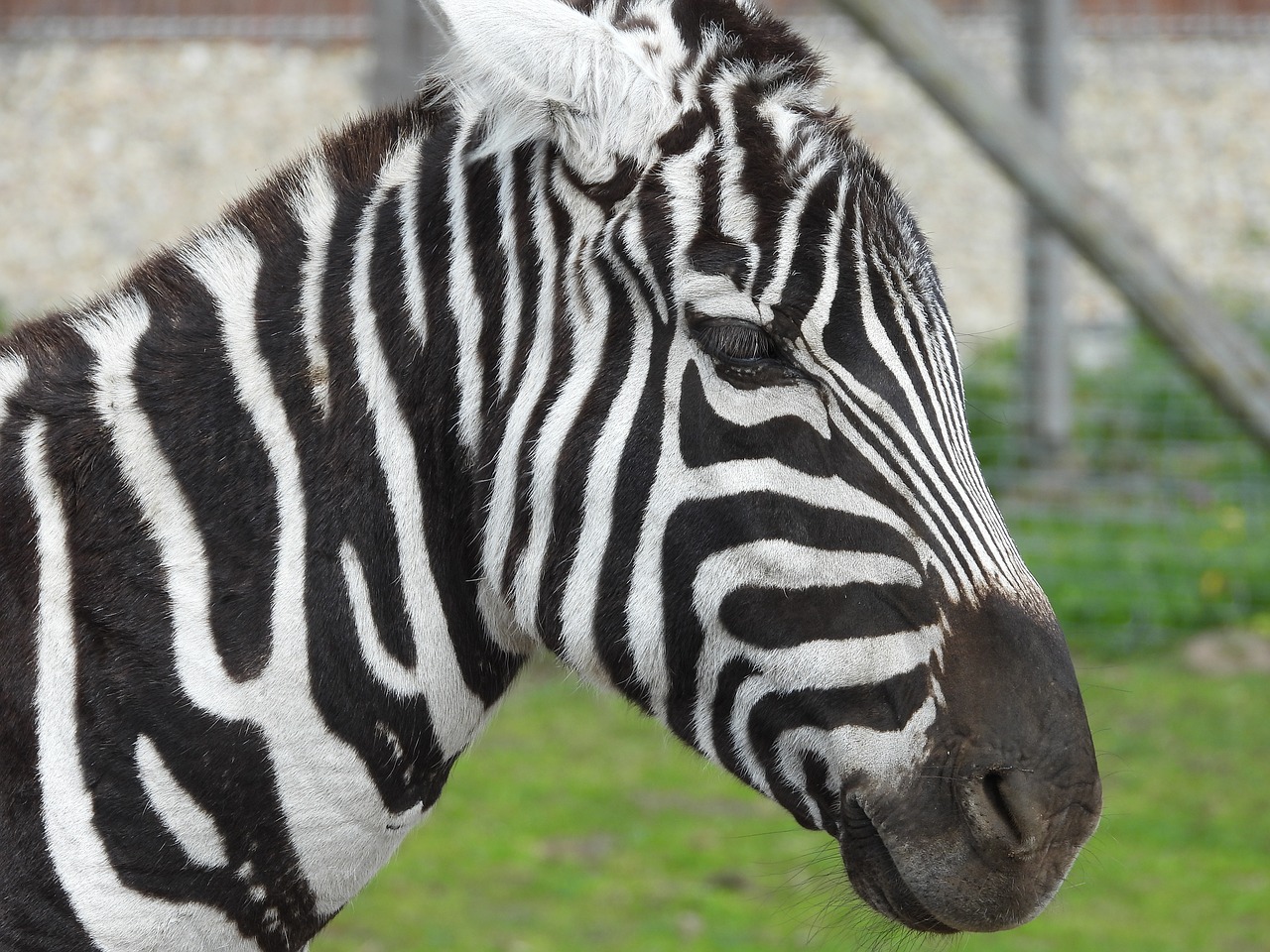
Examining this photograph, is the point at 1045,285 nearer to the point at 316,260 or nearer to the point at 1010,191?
the point at 1010,191

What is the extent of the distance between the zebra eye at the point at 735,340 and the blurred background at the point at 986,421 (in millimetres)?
886

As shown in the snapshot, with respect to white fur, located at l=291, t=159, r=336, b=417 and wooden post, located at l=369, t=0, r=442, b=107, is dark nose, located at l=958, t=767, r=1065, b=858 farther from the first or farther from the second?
wooden post, located at l=369, t=0, r=442, b=107

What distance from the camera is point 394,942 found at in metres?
5.10

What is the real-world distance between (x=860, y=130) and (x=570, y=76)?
763 cm

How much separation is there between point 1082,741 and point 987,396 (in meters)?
7.50

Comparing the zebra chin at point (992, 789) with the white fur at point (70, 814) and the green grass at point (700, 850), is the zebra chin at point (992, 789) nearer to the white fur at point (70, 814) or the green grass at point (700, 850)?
the white fur at point (70, 814)

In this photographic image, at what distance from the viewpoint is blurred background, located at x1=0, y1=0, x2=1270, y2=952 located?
214 inches

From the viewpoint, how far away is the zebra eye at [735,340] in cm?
200

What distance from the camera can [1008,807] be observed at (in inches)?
75.8

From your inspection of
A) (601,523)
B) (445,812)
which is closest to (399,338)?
(601,523)

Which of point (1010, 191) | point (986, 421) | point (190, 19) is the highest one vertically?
point (190, 19)

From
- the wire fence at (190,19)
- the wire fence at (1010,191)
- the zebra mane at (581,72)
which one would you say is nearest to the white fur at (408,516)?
the zebra mane at (581,72)

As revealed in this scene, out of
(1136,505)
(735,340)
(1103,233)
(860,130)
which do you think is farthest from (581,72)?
(860,130)

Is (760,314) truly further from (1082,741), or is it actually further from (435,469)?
(1082,741)
